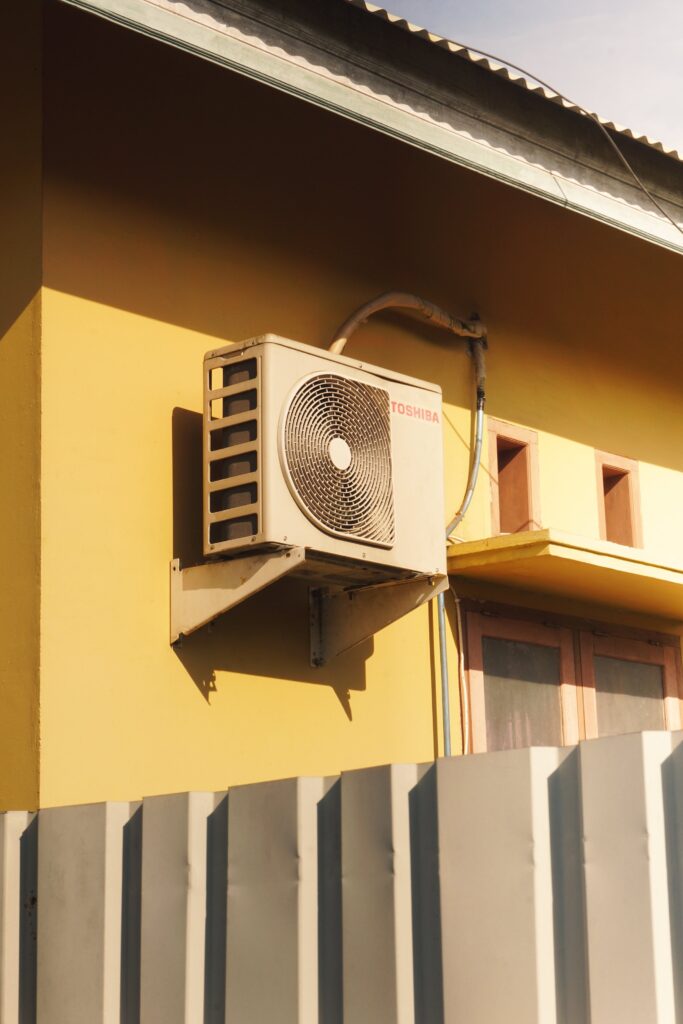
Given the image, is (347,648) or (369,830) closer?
(369,830)

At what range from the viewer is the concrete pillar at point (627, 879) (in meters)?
3.61

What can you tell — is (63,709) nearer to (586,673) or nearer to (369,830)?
(369,830)

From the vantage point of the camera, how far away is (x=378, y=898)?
4215mm

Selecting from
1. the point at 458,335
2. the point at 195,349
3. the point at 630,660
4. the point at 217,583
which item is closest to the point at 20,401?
the point at 195,349

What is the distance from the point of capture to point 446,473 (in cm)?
777

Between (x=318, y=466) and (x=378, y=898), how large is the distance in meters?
2.28

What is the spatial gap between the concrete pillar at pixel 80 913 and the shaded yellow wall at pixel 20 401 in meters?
0.50

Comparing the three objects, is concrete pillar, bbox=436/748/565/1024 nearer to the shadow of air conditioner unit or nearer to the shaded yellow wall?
the shadow of air conditioner unit

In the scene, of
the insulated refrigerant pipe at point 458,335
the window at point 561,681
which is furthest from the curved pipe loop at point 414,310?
the window at point 561,681

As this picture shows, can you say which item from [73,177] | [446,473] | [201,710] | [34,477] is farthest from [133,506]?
[446,473]

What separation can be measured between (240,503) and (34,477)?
798 millimetres

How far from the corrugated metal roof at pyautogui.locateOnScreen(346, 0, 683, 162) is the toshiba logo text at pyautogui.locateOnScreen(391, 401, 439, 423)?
1437mm

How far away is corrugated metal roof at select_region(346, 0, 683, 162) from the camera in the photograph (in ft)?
20.5

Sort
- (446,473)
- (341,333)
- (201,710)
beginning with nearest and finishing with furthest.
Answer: (201,710) < (341,333) < (446,473)
